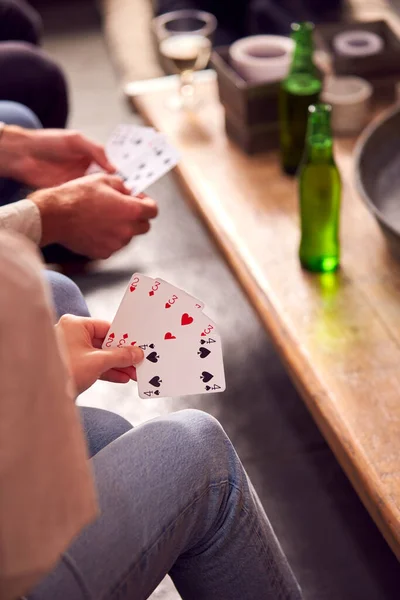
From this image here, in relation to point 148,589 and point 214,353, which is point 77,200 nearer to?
point 214,353

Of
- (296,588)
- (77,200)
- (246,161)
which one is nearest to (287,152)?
(246,161)

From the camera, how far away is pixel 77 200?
1.52 m

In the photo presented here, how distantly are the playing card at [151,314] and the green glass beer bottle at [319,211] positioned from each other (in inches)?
20.2

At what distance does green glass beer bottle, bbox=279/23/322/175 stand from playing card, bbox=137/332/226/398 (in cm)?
87

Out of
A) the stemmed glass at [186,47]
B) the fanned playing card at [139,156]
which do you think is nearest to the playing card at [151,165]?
the fanned playing card at [139,156]

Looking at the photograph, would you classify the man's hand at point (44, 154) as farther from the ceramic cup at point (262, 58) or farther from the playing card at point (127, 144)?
the ceramic cup at point (262, 58)

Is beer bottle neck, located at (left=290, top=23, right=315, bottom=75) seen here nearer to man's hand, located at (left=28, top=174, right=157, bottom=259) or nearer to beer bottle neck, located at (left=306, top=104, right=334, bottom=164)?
beer bottle neck, located at (left=306, top=104, right=334, bottom=164)

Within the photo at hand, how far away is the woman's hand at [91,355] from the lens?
101cm

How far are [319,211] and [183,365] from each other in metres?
0.57

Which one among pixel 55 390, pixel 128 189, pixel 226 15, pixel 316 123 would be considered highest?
pixel 55 390

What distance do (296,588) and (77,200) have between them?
819 mm

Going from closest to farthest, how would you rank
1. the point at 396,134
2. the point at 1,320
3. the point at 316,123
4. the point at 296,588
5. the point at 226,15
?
1. the point at 1,320
2. the point at 296,588
3. the point at 316,123
4. the point at 396,134
5. the point at 226,15

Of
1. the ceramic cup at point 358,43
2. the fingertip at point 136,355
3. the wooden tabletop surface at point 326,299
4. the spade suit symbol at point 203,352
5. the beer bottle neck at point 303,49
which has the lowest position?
the wooden tabletop surface at point 326,299

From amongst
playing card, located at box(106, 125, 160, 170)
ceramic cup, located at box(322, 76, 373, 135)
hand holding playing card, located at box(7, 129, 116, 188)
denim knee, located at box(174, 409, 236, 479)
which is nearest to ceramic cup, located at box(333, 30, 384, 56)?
ceramic cup, located at box(322, 76, 373, 135)
